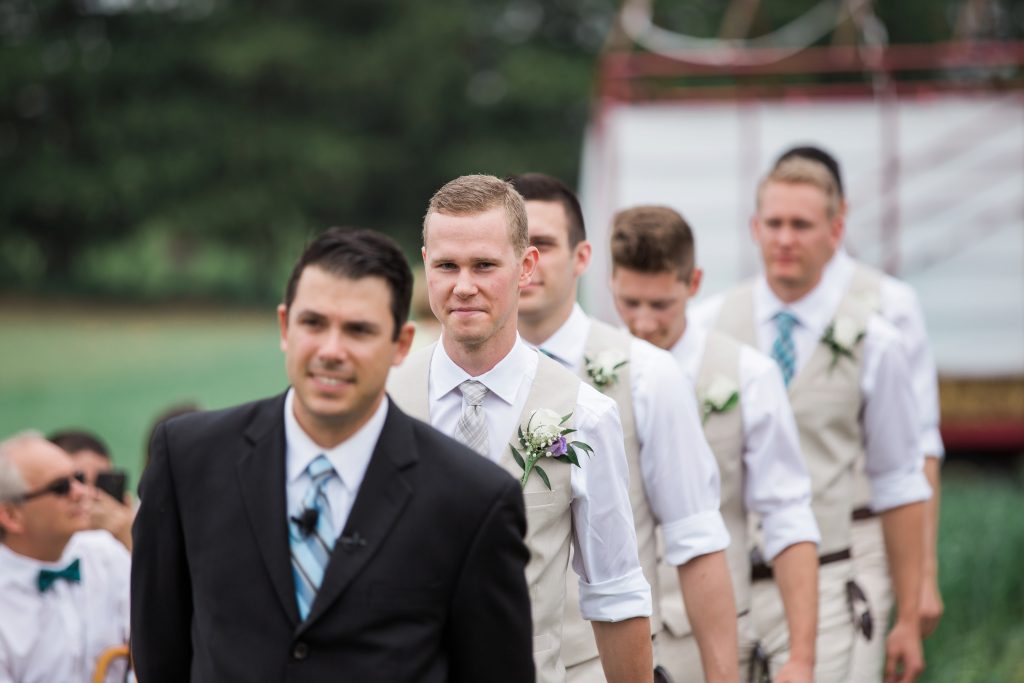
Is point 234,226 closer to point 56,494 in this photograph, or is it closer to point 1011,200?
point 1011,200

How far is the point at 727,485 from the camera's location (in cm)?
528

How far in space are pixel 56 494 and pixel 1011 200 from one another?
10807 millimetres

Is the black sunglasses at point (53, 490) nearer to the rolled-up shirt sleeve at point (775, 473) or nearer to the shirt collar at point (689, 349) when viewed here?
the shirt collar at point (689, 349)

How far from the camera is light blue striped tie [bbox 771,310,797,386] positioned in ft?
19.6

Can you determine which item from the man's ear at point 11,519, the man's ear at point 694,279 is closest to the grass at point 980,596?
the man's ear at point 694,279

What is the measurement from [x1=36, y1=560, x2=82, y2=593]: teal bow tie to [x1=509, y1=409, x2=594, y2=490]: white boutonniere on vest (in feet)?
7.28

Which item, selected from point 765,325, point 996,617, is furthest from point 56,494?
point 996,617

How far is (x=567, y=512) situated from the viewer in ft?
13.3

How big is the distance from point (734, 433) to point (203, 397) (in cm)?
Result: 1943

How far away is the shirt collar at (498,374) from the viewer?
410 centimetres

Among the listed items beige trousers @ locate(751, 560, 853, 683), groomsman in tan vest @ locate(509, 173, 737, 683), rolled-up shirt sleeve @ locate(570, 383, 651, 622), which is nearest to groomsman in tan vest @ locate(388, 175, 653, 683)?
rolled-up shirt sleeve @ locate(570, 383, 651, 622)

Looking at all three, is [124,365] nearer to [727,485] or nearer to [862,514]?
[862,514]

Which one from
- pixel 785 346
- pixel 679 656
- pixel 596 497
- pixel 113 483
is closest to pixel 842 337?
pixel 785 346

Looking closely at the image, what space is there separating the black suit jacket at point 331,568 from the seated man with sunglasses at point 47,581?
6.81ft
